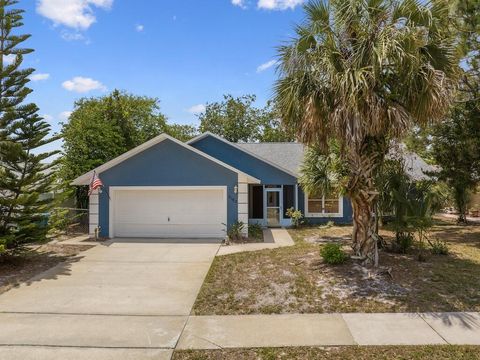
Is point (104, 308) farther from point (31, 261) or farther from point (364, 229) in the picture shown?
point (364, 229)

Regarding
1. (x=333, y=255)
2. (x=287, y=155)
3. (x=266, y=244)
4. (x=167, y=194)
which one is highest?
(x=287, y=155)

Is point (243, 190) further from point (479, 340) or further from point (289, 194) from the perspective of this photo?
point (479, 340)

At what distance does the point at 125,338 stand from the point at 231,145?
1539 centimetres

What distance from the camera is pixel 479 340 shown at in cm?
565

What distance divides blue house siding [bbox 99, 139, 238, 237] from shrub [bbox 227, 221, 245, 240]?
31cm

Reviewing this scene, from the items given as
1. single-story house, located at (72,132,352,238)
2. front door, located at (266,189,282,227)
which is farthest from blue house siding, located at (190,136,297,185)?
single-story house, located at (72,132,352,238)

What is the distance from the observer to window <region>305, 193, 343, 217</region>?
20.3 m

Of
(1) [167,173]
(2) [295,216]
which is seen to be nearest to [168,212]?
(1) [167,173]

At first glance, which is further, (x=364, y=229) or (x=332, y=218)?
(x=332, y=218)

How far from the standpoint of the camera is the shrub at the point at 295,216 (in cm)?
1914

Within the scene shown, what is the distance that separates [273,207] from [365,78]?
41.0ft

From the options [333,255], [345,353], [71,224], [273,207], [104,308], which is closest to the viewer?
[345,353]

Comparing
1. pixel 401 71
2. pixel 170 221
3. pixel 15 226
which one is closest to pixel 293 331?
pixel 401 71

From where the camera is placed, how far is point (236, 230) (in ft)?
50.3
